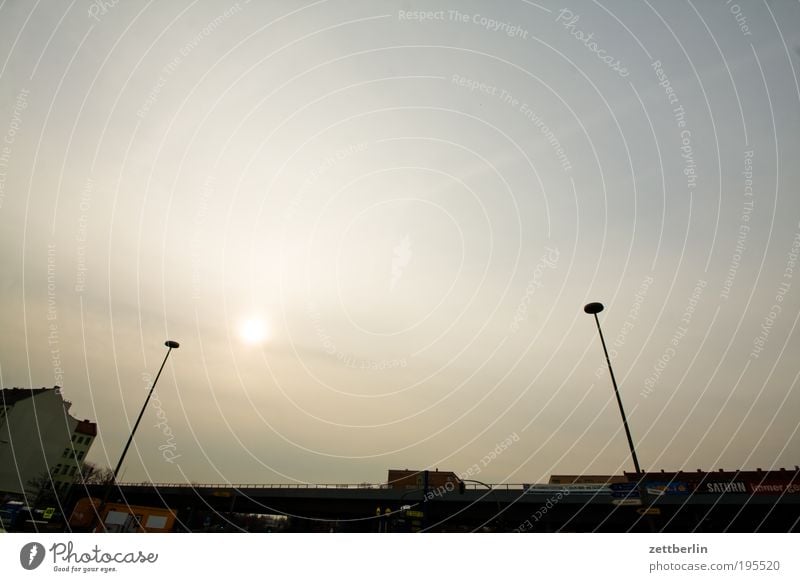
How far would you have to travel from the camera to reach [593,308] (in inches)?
688

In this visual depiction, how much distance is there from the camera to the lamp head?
56.9 ft

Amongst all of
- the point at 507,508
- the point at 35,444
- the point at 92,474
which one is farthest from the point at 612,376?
the point at 92,474
